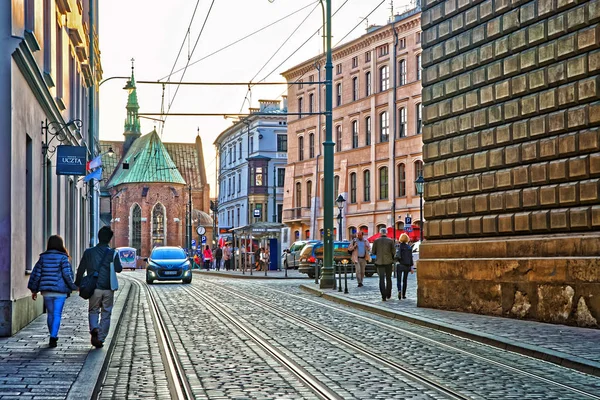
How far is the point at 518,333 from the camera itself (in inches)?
575

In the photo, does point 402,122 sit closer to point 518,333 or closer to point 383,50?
point 383,50

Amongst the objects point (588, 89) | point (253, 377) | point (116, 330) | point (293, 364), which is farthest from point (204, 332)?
point (588, 89)

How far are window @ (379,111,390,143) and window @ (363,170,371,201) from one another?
2745 millimetres

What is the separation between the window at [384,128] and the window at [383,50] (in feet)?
11.9

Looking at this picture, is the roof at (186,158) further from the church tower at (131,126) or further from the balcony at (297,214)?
the balcony at (297,214)

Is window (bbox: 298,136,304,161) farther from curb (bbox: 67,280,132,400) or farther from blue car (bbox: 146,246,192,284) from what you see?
curb (bbox: 67,280,132,400)

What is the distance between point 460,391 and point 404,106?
5140 centimetres

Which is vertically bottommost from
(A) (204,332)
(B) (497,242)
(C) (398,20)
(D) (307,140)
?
(A) (204,332)

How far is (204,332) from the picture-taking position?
1631 centimetres

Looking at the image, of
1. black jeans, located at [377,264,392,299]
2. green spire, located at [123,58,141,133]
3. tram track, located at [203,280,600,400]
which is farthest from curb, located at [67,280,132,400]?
green spire, located at [123,58,141,133]

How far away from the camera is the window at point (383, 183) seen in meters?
62.0

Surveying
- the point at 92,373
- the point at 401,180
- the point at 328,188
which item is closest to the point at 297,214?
the point at 401,180

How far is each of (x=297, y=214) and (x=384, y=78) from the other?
605 inches

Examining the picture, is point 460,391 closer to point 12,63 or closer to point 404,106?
point 12,63
